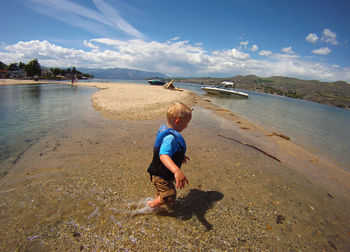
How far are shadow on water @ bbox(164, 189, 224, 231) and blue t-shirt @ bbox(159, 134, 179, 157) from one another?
1.32m

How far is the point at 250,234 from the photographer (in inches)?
107

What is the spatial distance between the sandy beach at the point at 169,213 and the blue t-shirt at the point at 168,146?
1316 millimetres

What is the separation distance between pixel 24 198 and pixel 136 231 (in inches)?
103

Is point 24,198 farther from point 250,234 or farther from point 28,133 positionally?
point 28,133

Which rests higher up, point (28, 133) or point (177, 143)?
point (177, 143)

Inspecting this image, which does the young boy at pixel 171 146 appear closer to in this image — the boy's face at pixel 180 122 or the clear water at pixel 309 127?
the boy's face at pixel 180 122

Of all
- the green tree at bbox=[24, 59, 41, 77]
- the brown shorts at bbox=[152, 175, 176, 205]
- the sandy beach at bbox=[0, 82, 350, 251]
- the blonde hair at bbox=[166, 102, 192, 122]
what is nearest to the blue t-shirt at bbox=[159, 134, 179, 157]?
the blonde hair at bbox=[166, 102, 192, 122]

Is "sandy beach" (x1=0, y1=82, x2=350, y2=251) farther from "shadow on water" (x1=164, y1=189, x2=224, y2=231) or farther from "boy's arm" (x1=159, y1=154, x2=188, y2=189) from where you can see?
"boy's arm" (x1=159, y1=154, x2=188, y2=189)

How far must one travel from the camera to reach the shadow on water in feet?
9.85

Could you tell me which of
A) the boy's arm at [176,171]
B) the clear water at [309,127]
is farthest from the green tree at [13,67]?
the boy's arm at [176,171]

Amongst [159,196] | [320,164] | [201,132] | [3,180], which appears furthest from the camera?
[201,132]

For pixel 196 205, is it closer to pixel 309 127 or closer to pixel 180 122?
pixel 180 122

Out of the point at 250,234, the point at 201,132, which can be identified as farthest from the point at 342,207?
the point at 201,132

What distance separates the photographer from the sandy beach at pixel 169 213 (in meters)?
2.46
